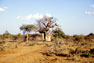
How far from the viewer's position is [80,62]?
7816 mm

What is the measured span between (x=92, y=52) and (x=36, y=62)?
5025 mm

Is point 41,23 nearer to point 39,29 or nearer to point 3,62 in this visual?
point 39,29

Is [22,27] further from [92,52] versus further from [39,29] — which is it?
[92,52]

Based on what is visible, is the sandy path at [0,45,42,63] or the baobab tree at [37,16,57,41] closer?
the sandy path at [0,45,42,63]

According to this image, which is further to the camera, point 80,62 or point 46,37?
point 46,37

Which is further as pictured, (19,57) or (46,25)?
(46,25)

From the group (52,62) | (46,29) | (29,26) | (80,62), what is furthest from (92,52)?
(29,26)

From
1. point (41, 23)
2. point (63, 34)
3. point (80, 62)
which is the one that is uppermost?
point (41, 23)

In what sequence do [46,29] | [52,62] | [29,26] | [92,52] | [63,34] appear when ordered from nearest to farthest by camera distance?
[52,62]
[92,52]
[46,29]
[29,26]
[63,34]

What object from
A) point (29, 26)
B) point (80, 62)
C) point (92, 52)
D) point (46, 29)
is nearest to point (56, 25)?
point (46, 29)

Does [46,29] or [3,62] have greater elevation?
[46,29]

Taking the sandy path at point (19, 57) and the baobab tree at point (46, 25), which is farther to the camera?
the baobab tree at point (46, 25)

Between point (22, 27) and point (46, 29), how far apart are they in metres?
12.4

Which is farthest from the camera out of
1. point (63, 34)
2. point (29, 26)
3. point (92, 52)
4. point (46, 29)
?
point (63, 34)
